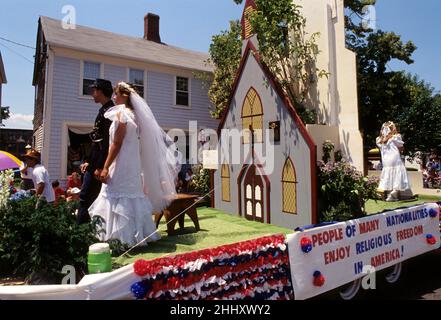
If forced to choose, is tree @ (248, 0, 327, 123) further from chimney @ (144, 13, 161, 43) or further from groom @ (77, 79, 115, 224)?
chimney @ (144, 13, 161, 43)

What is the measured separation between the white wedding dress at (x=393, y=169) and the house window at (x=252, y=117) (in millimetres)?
3174

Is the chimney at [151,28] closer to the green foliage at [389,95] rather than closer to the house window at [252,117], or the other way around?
the green foliage at [389,95]

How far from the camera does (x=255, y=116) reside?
245 inches

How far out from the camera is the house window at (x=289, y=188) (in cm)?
526

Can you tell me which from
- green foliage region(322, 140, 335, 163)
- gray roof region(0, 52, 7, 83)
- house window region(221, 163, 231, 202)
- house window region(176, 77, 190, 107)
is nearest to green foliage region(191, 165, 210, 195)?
house window region(221, 163, 231, 202)

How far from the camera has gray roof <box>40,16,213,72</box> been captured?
12.5m

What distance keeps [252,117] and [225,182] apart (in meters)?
1.54

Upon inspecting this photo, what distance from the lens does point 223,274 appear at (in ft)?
8.25

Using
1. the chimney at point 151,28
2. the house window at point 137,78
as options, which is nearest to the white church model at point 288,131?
the house window at point 137,78

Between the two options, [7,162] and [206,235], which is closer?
[206,235]

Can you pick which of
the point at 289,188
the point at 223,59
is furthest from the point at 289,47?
the point at 223,59

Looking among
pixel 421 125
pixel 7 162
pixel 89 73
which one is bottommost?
pixel 7 162

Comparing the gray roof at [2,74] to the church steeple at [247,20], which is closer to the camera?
the church steeple at [247,20]

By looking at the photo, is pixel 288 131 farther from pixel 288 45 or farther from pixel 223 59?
pixel 223 59
